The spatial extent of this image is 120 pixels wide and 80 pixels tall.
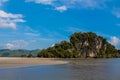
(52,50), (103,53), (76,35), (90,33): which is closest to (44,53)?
(52,50)

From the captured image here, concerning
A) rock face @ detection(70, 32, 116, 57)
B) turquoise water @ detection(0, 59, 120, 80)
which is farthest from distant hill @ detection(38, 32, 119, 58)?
turquoise water @ detection(0, 59, 120, 80)

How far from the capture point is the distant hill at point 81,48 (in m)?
142

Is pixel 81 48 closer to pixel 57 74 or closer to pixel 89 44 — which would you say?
pixel 89 44

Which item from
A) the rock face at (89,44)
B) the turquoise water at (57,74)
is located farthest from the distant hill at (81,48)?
the turquoise water at (57,74)

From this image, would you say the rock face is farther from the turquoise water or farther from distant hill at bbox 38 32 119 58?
the turquoise water

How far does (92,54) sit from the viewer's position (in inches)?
7249

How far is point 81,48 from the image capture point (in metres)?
175

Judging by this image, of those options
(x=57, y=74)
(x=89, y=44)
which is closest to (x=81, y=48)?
(x=89, y=44)

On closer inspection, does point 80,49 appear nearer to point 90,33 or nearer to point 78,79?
point 90,33

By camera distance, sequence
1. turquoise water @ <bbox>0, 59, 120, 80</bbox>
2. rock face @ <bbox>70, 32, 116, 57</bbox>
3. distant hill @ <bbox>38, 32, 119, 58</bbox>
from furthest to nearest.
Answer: rock face @ <bbox>70, 32, 116, 57</bbox>, distant hill @ <bbox>38, 32, 119, 58</bbox>, turquoise water @ <bbox>0, 59, 120, 80</bbox>

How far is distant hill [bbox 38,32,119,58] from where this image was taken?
142m

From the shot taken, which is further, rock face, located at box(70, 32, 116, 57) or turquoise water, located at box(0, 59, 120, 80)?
rock face, located at box(70, 32, 116, 57)

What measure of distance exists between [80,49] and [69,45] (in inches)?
895

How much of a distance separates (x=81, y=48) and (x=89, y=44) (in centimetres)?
997
